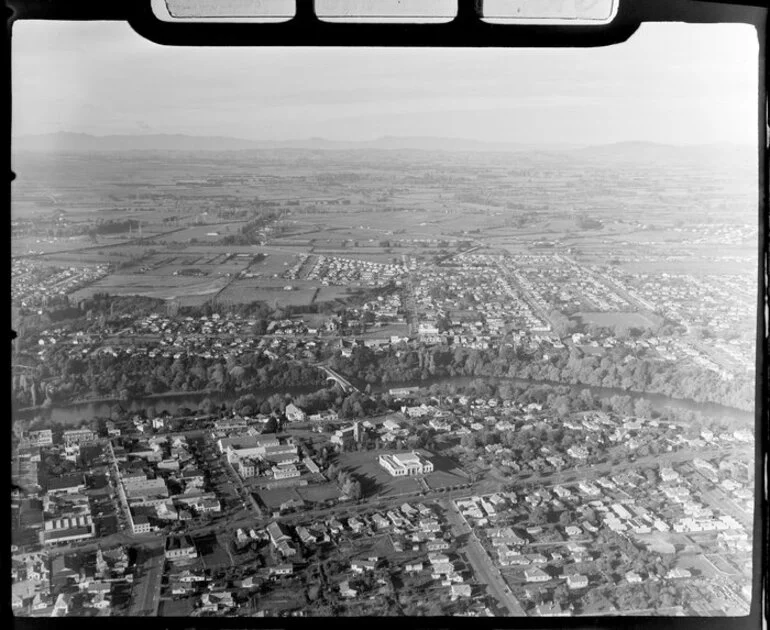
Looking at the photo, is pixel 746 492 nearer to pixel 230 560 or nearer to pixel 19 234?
pixel 230 560

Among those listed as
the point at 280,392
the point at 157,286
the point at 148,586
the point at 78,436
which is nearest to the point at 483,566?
the point at 280,392

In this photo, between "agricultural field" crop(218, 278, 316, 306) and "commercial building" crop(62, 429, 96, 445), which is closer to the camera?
"commercial building" crop(62, 429, 96, 445)

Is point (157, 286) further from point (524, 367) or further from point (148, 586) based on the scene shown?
point (524, 367)

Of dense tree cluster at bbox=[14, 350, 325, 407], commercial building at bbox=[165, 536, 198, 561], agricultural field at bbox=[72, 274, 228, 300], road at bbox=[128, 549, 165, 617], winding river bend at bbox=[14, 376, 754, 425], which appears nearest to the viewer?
road at bbox=[128, 549, 165, 617]

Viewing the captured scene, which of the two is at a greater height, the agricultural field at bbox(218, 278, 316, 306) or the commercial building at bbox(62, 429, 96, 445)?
the agricultural field at bbox(218, 278, 316, 306)

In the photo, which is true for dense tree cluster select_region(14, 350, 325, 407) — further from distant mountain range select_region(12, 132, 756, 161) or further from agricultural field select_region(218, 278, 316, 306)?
distant mountain range select_region(12, 132, 756, 161)

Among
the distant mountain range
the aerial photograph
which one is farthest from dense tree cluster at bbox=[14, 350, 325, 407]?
the distant mountain range
